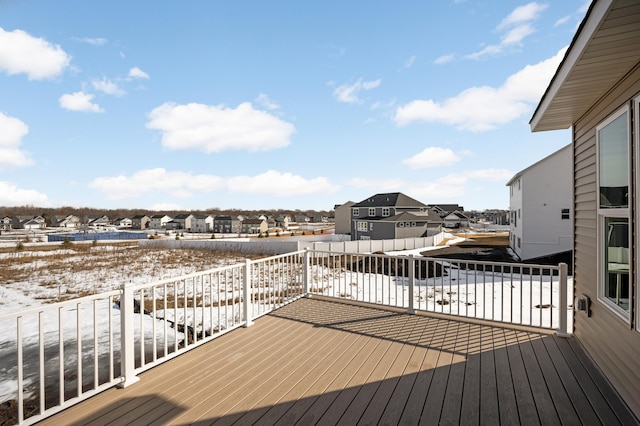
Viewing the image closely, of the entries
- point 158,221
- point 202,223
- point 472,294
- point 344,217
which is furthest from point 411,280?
point 158,221

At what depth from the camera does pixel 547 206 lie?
17406 millimetres

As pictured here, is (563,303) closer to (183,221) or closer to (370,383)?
(370,383)

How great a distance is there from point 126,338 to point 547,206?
2097 centimetres

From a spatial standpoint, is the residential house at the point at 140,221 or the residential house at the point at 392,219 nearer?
the residential house at the point at 392,219

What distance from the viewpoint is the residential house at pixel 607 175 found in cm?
215

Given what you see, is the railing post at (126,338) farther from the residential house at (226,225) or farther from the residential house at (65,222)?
the residential house at (65,222)

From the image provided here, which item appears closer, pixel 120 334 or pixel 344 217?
pixel 120 334

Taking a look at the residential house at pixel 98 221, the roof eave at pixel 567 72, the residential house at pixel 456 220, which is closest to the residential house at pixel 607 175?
the roof eave at pixel 567 72

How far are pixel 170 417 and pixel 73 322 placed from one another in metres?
6.81

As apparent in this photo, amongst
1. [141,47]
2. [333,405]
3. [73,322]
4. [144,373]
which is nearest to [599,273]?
[333,405]

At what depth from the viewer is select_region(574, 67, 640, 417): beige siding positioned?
2.44 metres

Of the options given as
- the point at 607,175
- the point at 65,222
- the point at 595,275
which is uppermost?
the point at 607,175

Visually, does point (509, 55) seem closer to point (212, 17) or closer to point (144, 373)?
point (212, 17)

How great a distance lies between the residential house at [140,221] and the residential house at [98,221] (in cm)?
1115
